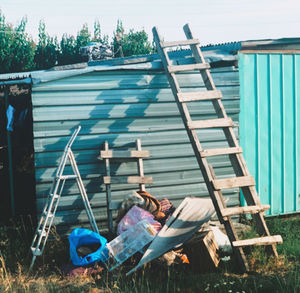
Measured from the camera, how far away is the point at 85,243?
6.11m

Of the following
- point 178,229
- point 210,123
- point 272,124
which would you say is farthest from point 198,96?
point 272,124

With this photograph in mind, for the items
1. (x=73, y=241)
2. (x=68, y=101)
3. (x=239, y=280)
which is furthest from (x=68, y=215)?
(x=239, y=280)

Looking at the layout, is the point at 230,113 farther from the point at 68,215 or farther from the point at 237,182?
the point at 68,215

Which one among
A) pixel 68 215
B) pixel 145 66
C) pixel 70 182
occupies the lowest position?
pixel 68 215

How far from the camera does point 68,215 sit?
691cm

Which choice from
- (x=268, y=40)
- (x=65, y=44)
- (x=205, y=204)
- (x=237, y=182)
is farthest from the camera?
(x=65, y=44)

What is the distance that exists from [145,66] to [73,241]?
313 cm

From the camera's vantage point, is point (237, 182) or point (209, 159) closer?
point (237, 182)

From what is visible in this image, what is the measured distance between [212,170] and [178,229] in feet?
3.25

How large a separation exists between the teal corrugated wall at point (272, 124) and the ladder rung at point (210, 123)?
154 cm

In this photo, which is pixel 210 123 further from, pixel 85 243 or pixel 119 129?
pixel 85 243

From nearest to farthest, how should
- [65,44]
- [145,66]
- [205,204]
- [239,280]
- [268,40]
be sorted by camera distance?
[239,280], [205,204], [145,66], [268,40], [65,44]

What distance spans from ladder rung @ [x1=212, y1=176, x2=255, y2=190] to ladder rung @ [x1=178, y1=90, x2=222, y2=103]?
54.7 inches

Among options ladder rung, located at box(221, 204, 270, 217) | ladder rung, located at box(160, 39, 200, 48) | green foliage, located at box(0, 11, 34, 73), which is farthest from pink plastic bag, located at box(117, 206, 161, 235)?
green foliage, located at box(0, 11, 34, 73)
